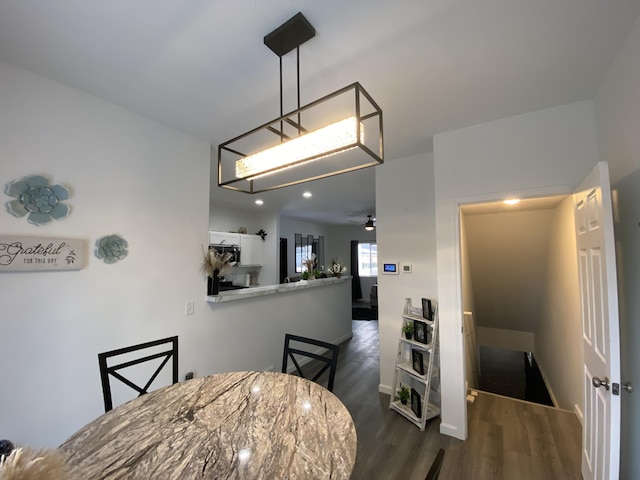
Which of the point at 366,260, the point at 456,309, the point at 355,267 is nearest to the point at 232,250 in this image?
the point at 456,309

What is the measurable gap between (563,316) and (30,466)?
4188 mm

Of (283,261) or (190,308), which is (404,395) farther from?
(283,261)

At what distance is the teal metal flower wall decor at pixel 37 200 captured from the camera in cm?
164

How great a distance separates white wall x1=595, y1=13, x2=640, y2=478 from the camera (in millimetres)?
1369

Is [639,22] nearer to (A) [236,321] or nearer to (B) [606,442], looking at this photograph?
(B) [606,442]

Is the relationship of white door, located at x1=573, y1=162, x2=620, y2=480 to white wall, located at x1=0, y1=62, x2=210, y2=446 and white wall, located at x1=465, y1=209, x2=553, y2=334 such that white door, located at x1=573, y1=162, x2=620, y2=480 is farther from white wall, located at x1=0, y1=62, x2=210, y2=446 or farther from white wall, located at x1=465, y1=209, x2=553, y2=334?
white wall, located at x1=0, y1=62, x2=210, y2=446

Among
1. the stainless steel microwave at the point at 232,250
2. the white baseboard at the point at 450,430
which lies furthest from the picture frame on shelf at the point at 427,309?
the stainless steel microwave at the point at 232,250

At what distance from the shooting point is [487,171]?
2240 millimetres

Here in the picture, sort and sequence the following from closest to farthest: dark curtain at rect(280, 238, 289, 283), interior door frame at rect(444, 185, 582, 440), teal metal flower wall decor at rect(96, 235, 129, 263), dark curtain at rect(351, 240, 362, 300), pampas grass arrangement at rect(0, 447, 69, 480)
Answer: pampas grass arrangement at rect(0, 447, 69, 480) < teal metal flower wall decor at rect(96, 235, 129, 263) < interior door frame at rect(444, 185, 582, 440) < dark curtain at rect(280, 238, 289, 283) < dark curtain at rect(351, 240, 362, 300)

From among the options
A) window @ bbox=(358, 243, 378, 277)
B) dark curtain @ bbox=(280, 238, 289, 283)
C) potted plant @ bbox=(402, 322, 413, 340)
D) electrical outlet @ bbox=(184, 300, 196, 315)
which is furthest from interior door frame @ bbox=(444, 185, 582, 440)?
window @ bbox=(358, 243, 378, 277)

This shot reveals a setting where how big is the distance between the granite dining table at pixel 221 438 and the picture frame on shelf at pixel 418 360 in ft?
5.44

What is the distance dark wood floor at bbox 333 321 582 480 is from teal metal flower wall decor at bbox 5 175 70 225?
2727 millimetres

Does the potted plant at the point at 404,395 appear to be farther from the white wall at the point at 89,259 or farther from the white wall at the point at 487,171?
the white wall at the point at 89,259

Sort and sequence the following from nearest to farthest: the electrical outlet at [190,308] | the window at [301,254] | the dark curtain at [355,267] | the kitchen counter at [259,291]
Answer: the electrical outlet at [190,308] < the kitchen counter at [259,291] < the window at [301,254] < the dark curtain at [355,267]
